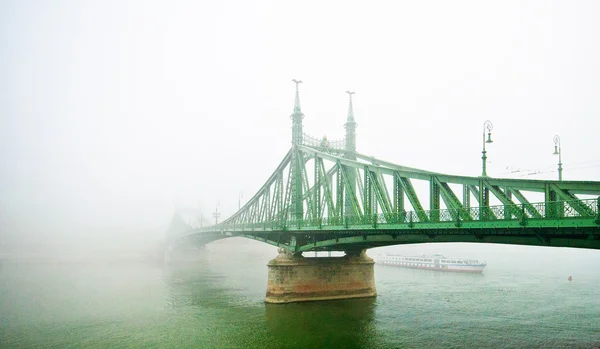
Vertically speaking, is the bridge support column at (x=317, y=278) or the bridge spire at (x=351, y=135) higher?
the bridge spire at (x=351, y=135)

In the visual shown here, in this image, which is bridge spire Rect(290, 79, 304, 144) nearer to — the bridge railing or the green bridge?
the green bridge

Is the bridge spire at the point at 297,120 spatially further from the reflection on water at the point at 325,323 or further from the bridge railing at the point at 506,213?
the bridge railing at the point at 506,213

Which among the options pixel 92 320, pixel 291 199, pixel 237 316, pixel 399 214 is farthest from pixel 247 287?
pixel 399 214

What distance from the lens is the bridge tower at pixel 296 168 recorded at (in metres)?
56.4

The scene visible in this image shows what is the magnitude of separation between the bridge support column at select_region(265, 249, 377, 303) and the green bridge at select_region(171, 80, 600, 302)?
111mm

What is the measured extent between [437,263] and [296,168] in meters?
48.4

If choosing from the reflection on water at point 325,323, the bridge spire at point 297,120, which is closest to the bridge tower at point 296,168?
the bridge spire at point 297,120

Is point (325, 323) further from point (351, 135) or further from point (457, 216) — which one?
point (351, 135)

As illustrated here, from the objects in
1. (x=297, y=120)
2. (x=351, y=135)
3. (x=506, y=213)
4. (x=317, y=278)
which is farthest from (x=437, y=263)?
(x=506, y=213)

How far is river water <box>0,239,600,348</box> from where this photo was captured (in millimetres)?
32344

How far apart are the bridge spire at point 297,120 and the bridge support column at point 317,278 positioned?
17590 mm

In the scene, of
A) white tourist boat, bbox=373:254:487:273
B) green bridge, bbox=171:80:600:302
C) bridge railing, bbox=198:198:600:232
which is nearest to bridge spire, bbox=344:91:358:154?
green bridge, bbox=171:80:600:302

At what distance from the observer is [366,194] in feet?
126

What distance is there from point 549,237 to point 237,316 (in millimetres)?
29100
